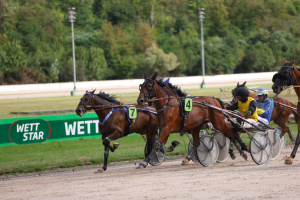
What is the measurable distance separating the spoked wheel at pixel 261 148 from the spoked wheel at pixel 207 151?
0.78 m

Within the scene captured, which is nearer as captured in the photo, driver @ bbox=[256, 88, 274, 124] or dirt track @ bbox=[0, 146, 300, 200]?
dirt track @ bbox=[0, 146, 300, 200]

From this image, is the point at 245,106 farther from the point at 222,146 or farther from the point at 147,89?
the point at 147,89

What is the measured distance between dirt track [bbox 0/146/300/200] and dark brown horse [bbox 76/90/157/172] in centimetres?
74

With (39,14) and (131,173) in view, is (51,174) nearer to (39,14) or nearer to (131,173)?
(131,173)

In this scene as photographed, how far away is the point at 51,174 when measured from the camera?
908 cm

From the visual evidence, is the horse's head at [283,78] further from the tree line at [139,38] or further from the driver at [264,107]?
the tree line at [139,38]

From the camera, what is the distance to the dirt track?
606 centimetres

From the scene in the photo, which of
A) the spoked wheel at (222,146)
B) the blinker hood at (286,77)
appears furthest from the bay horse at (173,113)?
the blinker hood at (286,77)

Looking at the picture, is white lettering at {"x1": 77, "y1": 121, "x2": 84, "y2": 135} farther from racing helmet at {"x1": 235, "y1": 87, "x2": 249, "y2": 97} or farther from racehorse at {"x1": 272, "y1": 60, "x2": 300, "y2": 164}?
racehorse at {"x1": 272, "y1": 60, "x2": 300, "y2": 164}

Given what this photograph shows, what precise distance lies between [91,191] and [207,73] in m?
43.9

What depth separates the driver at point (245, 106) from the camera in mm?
8695

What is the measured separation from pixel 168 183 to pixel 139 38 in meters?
44.0

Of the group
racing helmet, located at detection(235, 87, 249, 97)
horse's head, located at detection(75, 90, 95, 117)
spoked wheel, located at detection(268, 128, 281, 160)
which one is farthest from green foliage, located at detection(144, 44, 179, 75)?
racing helmet, located at detection(235, 87, 249, 97)

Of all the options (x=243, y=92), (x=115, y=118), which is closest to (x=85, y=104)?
(x=115, y=118)
